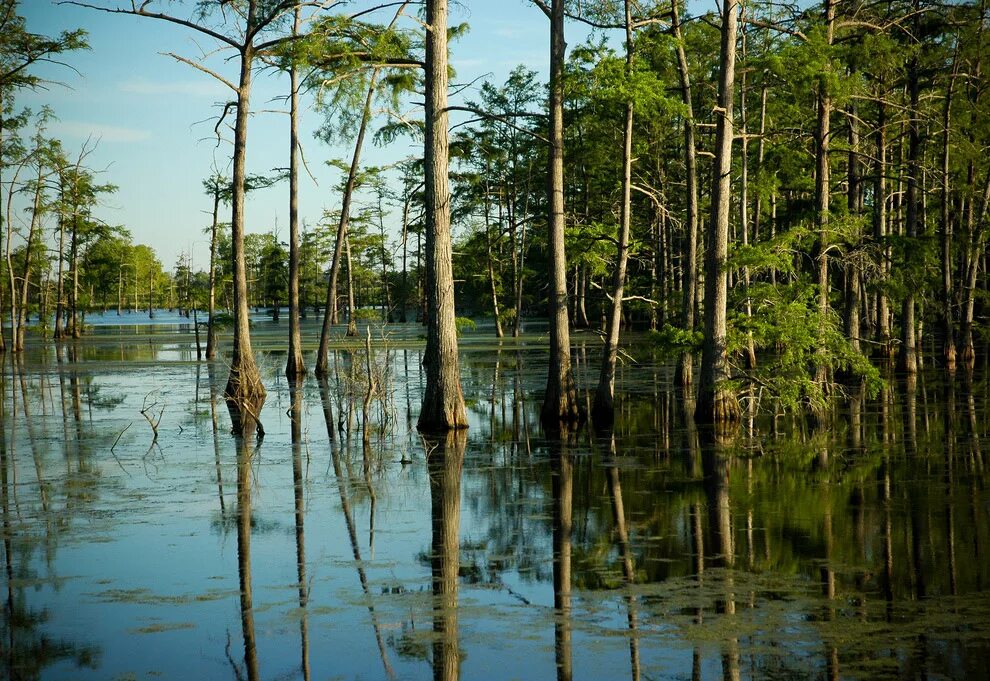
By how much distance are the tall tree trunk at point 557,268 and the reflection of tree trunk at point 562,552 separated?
8.32 feet

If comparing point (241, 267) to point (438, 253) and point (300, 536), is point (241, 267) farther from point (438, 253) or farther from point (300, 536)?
point (300, 536)

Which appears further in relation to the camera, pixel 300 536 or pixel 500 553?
pixel 300 536

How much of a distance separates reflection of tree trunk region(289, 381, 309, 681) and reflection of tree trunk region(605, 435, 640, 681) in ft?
6.59

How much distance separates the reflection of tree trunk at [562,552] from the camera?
20.4 ft

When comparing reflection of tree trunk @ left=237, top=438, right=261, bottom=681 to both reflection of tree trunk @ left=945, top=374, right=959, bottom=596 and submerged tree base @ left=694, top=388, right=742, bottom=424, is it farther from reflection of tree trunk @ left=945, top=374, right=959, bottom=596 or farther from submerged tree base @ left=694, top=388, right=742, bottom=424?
submerged tree base @ left=694, top=388, right=742, bottom=424

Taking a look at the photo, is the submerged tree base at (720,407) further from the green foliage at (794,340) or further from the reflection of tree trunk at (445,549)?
the reflection of tree trunk at (445,549)

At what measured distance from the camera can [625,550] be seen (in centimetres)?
873

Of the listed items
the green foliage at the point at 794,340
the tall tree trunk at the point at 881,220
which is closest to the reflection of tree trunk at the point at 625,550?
the green foliage at the point at 794,340

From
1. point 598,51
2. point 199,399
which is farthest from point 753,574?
point 199,399

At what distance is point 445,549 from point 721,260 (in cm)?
938

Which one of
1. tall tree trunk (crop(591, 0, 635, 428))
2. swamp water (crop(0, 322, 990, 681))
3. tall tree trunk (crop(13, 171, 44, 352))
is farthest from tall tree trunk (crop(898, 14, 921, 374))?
tall tree trunk (crop(13, 171, 44, 352))

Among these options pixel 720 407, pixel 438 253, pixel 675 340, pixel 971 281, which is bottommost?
pixel 720 407

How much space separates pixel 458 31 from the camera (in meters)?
26.2

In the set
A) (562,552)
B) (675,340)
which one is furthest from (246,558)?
(675,340)
